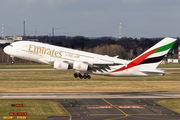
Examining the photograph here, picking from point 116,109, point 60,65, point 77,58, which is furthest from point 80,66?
point 116,109

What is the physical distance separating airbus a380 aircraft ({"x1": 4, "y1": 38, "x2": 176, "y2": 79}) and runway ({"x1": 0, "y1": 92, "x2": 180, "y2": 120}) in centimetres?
735

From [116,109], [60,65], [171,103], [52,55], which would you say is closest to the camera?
[60,65]

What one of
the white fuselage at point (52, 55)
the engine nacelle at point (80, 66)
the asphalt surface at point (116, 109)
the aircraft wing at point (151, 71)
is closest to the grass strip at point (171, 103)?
the asphalt surface at point (116, 109)

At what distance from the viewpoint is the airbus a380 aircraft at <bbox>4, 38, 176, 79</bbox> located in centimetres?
5956

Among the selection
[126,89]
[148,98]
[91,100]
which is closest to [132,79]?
[126,89]

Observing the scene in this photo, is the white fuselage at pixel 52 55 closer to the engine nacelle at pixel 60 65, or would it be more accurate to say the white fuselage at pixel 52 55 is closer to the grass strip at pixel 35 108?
the engine nacelle at pixel 60 65

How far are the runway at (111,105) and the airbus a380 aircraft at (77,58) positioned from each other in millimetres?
7346

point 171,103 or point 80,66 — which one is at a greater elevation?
point 80,66

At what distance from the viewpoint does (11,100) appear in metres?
→ 68.8

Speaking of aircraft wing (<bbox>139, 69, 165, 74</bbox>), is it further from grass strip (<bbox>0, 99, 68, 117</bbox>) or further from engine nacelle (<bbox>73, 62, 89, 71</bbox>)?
grass strip (<bbox>0, 99, 68, 117</bbox>)

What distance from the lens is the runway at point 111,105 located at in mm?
55031

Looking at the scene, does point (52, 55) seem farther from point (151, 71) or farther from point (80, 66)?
point (151, 71)

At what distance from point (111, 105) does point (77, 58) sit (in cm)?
1314

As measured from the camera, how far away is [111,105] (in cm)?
6462
